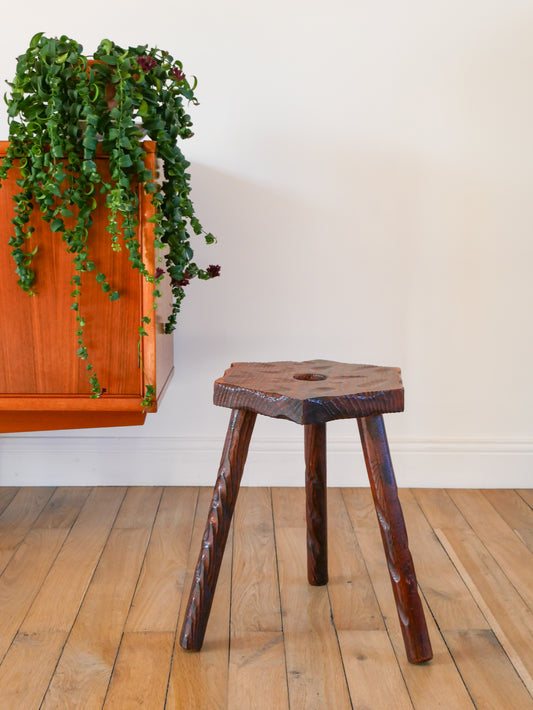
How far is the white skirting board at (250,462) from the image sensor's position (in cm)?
218

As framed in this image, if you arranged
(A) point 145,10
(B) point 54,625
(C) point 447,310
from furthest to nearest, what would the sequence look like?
(C) point 447,310
(A) point 145,10
(B) point 54,625

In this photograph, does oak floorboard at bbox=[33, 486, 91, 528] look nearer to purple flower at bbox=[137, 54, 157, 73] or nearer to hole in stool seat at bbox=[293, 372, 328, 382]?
hole in stool seat at bbox=[293, 372, 328, 382]

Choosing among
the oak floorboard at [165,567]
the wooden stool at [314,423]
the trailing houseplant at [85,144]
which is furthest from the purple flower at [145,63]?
the oak floorboard at [165,567]

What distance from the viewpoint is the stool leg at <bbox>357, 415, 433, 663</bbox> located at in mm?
1274

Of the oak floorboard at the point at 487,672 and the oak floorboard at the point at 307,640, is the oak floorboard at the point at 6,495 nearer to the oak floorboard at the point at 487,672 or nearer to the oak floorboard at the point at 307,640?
the oak floorboard at the point at 307,640

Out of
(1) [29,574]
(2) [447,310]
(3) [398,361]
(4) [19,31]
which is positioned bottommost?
(1) [29,574]

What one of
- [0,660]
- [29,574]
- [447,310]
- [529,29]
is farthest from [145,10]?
[0,660]

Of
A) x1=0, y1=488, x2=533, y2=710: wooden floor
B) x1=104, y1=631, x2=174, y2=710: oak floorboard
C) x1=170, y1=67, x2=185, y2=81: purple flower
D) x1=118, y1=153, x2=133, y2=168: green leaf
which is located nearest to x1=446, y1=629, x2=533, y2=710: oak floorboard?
x1=0, y1=488, x2=533, y2=710: wooden floor

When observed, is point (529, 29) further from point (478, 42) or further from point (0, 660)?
point (0, 660)

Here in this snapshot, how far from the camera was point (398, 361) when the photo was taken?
219 cm

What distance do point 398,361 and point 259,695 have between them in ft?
3.99

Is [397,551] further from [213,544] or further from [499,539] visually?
[499,539]

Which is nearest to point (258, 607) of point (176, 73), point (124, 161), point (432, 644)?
point (432, 644)

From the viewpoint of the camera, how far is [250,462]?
86.4 inches
